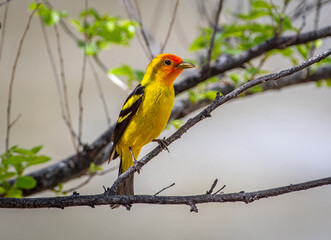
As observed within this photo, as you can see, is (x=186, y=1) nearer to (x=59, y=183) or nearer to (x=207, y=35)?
(x=207, y=35)

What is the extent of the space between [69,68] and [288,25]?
14.0 feet

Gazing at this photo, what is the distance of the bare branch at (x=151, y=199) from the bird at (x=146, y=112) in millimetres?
771

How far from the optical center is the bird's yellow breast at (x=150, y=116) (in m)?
3.29

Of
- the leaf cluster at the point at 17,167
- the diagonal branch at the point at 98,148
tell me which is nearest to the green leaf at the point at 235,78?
the diagonal branch at the point at 98,148

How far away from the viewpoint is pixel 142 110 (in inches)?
133

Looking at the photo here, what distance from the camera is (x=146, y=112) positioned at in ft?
11.0

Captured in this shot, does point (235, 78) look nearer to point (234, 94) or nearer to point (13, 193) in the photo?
point (234, 94)

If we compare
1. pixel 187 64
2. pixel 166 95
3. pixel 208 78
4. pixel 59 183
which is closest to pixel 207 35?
pixel 208 78

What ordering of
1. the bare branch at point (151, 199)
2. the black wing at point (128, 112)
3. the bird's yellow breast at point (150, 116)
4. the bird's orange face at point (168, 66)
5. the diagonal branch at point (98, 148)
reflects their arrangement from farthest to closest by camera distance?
the diagonal branch at point (98, 148) < the bird's orange face at point (168, 66) < the black wing at point (128, 112) < the bird's yellow breast at point (150, 116) < the bare branch at point (151, 199)

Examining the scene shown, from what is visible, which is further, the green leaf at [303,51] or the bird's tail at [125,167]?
the green leaf at [303,51]

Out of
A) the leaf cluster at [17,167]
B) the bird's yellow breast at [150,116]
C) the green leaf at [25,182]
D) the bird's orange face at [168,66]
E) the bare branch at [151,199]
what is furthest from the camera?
the bird's orange face at [168,66]

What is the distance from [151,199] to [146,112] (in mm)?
1113

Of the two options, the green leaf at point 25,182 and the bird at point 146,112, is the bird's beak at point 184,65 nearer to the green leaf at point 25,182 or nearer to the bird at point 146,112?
the bird at point 146,112

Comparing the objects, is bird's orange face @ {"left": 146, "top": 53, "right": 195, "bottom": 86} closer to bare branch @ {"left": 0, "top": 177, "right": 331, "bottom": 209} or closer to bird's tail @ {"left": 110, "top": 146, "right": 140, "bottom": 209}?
bird's tail @ {"left": 110, "top": 146, "right": 140, "bottom": 209}
